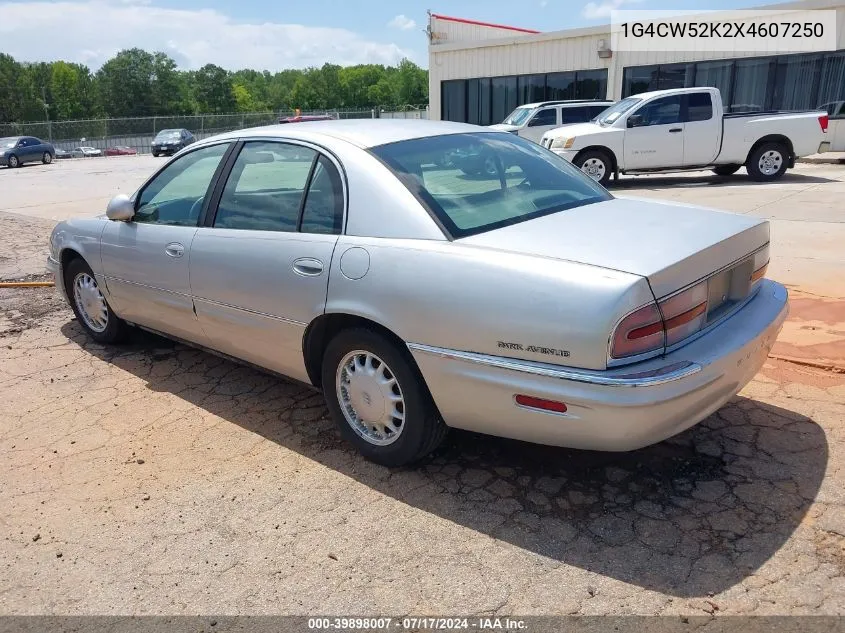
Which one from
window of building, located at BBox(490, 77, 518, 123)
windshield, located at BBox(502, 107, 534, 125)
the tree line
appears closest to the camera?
windshield, located at BBox(502, 107, 534, 125)

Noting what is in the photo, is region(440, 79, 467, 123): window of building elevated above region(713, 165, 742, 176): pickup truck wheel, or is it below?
above

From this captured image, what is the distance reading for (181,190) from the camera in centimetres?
434

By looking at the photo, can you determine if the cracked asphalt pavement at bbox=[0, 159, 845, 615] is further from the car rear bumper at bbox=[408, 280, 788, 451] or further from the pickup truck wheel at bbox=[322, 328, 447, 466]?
the car rear bumper at bbox=[408, 280, 788, 451]

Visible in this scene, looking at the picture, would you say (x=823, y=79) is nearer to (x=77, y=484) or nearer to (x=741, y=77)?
(x=741, y=77)

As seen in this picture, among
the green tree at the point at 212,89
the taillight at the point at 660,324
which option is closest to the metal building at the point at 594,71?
the taillight at the point at 660,324

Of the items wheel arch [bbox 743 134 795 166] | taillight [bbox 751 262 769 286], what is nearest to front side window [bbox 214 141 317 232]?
taillight [bbox 751 262 769 286]

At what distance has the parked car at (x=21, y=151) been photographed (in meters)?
29.6

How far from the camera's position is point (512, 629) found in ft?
7.56

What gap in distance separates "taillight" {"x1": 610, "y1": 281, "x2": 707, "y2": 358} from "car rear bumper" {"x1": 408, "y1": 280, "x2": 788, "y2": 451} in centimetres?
6

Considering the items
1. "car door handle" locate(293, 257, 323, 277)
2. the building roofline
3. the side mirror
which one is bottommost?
"car door handle" locate(293, 257, 323, 277)

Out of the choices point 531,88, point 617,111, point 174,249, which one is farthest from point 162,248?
point 531,88

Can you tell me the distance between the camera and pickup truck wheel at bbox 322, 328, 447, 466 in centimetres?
306

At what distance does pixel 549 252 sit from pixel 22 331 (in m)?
4.88

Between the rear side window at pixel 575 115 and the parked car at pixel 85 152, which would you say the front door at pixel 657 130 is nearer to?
the rear side window at pixel 575 115
